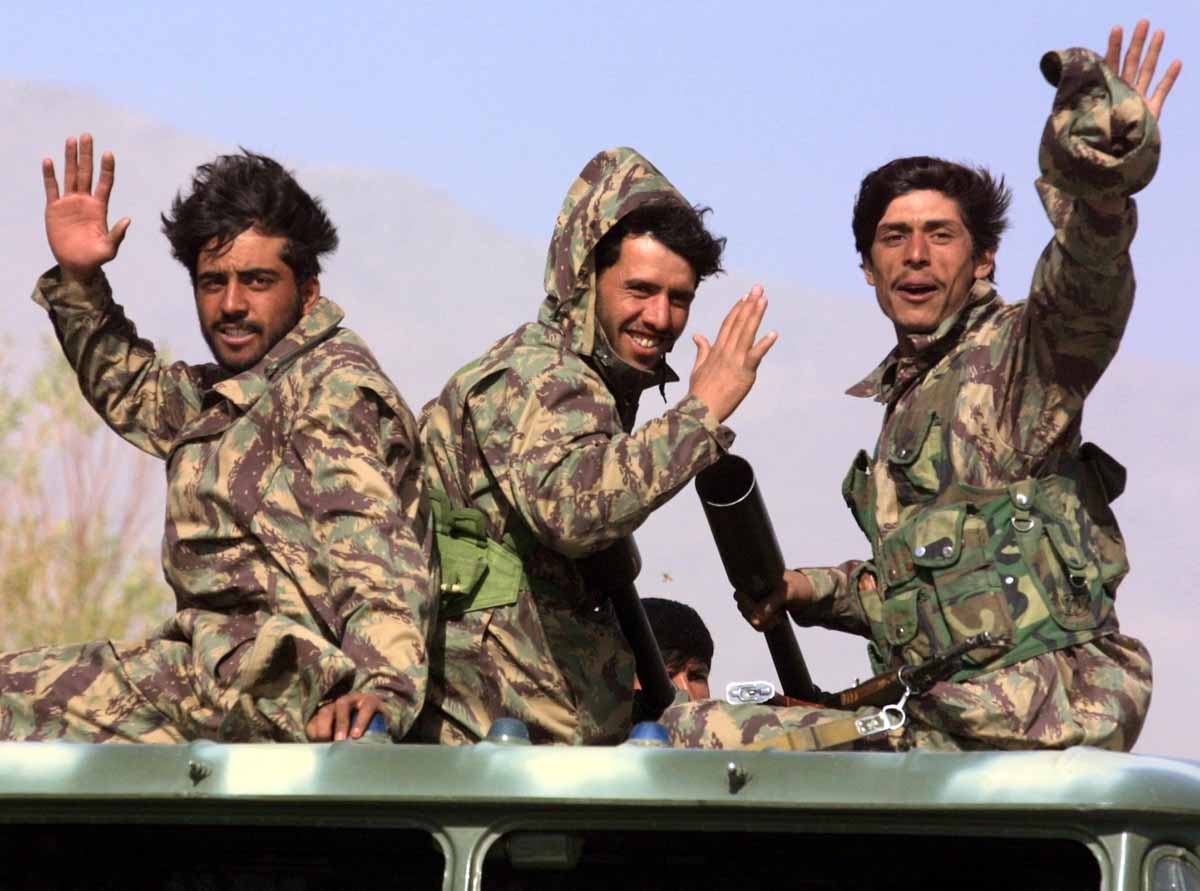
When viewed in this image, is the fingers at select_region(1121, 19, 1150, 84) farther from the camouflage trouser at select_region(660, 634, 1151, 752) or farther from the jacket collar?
the camouflage trouser at select_region(660, 634, 1151, 752)

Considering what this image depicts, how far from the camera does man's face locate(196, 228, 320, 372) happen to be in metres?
5.24

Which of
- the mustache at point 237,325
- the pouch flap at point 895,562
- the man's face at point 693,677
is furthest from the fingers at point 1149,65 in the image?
the man's face at point 693,677

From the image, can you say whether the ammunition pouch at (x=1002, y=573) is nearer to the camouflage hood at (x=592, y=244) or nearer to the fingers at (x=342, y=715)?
the camouflage hood at (x=592, y=244)

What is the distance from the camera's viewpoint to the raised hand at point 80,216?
5.69 metres

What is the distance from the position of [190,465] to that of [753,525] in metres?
1.33

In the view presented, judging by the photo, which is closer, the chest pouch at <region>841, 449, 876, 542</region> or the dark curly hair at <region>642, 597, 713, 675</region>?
the chest pouch at <region>841, 449, 876, 542</region>

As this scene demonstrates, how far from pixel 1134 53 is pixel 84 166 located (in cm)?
275

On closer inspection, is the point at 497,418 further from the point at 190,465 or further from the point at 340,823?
the point at 340,823

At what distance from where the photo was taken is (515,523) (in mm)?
5059

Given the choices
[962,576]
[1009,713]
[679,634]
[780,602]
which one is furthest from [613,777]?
[679,634]

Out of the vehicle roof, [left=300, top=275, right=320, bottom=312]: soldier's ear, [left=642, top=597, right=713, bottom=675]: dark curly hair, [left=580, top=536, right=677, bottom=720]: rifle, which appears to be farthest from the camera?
[left=642, top=597, right=713, bottom=675]: dark curly hair

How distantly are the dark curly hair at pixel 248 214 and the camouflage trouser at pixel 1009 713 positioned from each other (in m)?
1.57

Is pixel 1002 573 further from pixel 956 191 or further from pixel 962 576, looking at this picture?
pixel 956 191

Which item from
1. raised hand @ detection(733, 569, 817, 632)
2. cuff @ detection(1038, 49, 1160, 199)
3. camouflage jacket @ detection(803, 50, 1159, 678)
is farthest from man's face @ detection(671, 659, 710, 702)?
cuff @ detection(1038, 49, 1160, 199)
